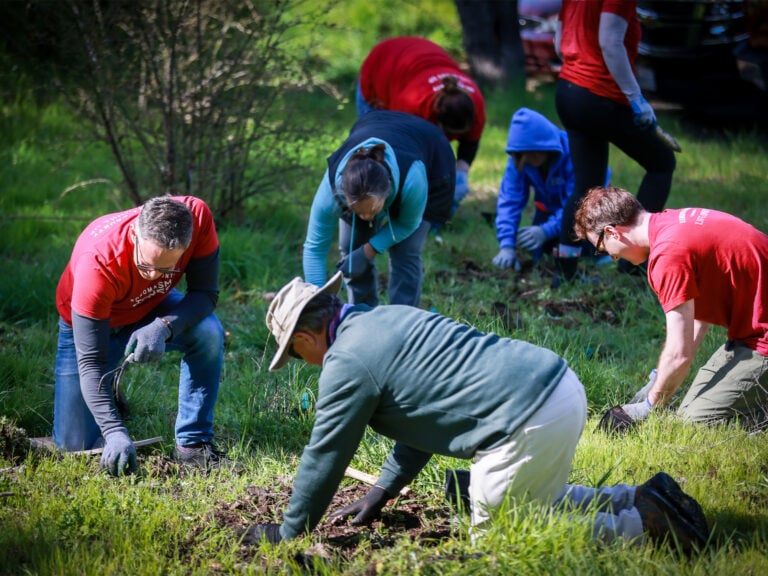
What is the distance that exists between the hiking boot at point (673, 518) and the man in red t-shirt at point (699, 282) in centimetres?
76

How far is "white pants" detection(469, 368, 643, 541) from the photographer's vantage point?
288 cm

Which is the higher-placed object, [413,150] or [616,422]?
[413,150]

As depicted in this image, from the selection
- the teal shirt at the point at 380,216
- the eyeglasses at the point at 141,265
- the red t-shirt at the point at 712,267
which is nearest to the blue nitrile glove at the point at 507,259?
the teal shirt at the point at 380,216

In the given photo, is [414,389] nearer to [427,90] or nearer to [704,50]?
[427,90]

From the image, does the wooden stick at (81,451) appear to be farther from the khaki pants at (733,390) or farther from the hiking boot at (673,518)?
the khaki pants at (733,390)

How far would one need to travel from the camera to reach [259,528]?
3.17 m

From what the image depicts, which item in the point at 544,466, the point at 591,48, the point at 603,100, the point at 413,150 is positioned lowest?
the point at 544,466

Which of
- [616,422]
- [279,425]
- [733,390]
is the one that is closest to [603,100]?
[733,390]

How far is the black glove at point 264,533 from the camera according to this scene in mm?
3146

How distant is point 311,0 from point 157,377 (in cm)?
1103

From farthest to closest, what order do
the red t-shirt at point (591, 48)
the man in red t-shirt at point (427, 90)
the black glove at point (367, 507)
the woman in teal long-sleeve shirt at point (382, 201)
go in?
1. the man in red t-shirt at point (427, 90)
2. the red t-shirt at point (591, 48)
3. the woman in teal long-sleeve shirt at point (382, 201)
4. the black glove at point (367, 507)

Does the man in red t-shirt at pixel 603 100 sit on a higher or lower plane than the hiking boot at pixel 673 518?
higher

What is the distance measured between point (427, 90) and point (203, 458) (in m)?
3.31

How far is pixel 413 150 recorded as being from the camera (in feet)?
15.8
